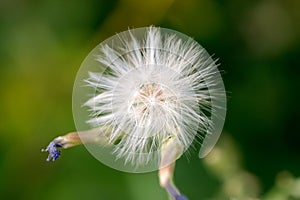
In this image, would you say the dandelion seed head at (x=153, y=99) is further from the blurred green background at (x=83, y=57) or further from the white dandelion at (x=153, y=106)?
the blurred green background at (x=83, y=57)

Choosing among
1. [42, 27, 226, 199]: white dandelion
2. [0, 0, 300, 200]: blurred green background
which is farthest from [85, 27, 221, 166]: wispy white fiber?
[0, 0, 300, 200]: blurred green background

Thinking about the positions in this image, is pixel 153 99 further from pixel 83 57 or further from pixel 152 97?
pixel 83 57

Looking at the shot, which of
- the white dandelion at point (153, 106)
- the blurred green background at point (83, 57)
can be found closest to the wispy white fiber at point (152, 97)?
the white dandelion at point (153, 106)

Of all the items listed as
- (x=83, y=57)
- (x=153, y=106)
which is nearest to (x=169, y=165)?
(x=153, y=106)

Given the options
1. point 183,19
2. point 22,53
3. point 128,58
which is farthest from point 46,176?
point 128,58

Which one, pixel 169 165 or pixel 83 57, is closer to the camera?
pixel 169 165

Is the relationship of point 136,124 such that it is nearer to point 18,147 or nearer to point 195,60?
point 195,60
